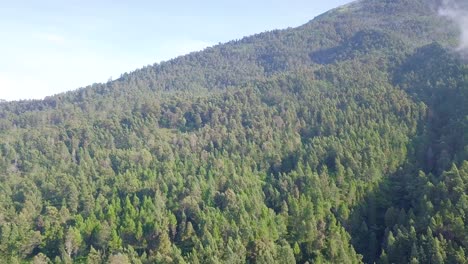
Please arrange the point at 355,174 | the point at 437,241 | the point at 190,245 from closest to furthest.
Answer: the point at 437,241, the point at 190,245, the point at 355,174

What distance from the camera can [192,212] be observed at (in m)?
93.1

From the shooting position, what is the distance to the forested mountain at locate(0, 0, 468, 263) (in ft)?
265

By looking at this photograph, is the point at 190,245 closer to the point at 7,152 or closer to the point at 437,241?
the point at 437,241

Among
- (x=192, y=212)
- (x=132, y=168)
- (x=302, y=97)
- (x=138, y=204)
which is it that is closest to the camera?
(x=192, y=212)

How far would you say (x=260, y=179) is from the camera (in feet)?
386

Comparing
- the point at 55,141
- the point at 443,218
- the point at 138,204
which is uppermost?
the point at 55,141

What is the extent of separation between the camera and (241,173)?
11675cm

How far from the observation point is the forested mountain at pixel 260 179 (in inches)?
3184

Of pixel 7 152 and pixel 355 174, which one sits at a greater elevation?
pixel 7 152

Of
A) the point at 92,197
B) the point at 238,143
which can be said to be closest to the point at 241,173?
the point at 238,143

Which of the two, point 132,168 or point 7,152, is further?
point 7,152

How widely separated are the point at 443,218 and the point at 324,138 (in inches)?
2114

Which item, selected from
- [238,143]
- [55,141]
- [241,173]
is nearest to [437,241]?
[241,173]

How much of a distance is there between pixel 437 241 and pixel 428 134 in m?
66.6
